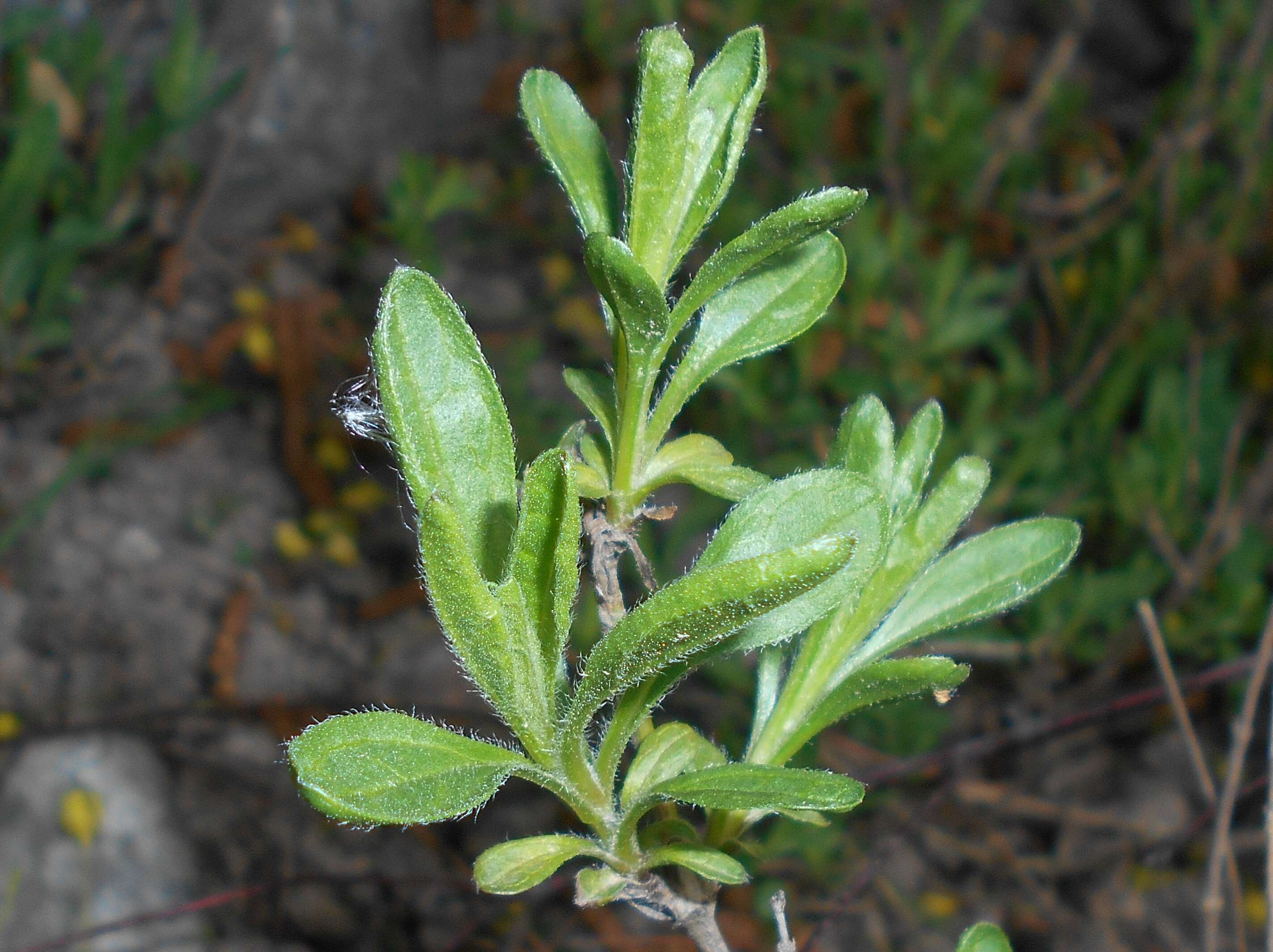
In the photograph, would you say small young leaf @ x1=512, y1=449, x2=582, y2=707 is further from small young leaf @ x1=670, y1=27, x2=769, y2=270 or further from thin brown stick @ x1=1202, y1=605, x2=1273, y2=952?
thin brown stick @ x1=1202, y1=605, x2=1273, y2=952

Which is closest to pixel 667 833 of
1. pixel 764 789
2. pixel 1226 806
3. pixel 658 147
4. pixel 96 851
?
pixel 764 789

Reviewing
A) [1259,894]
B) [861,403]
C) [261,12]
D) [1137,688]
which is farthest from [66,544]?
[1259,894]

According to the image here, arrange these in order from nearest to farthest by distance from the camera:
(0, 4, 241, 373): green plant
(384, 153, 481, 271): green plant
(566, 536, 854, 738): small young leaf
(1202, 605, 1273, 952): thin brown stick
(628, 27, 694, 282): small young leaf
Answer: (566, 536, 854, 738): small young leaf < (628, 27, 694, 282): small young leaf < (1202, 605, 1273, 952): thin brown stick < (0, 4, 241, 373): green plant < (384, 153, 481, 271): green plant

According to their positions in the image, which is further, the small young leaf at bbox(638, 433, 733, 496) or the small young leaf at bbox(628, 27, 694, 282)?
the small young leaf at bbox(638, 433, 733, 496)

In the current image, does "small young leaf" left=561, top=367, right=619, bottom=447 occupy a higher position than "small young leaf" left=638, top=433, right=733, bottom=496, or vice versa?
"small young leaf" left=561, top=367, right=619, bottom=447

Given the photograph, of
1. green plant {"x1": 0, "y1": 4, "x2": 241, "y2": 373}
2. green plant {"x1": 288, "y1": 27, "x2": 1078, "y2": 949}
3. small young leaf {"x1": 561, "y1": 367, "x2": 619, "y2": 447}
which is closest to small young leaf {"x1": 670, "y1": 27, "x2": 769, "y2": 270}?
green plant {"x1": 288, "y1": 27, "x2": 1078, "y2": 949}

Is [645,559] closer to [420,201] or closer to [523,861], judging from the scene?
[523,861]
